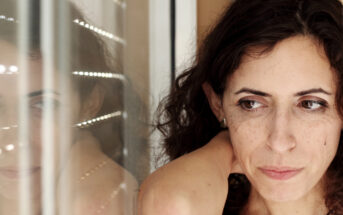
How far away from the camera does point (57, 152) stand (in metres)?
0.49

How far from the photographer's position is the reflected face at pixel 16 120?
40 centimetres

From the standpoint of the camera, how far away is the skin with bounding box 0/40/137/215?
406mm

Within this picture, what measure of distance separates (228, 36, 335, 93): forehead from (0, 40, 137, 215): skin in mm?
354

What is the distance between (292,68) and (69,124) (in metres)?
0.50

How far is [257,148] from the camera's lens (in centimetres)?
89

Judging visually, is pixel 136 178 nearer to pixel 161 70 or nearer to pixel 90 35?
pixel 90 35

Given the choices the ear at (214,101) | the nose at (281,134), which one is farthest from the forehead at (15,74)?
the ear at (214,101)

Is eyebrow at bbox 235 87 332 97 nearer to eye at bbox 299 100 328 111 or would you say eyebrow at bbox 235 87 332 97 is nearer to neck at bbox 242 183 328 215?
eye at bbox 299 100 328 111

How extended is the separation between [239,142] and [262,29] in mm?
241

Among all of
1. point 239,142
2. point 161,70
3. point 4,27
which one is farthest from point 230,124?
point 4,27

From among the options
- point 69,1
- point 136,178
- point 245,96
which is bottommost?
point 136,178

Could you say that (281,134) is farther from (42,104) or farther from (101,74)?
(42,104)

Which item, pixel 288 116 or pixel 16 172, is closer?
pixel 16 172

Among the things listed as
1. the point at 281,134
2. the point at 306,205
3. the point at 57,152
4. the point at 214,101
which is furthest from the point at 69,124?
the point at 306,205
